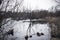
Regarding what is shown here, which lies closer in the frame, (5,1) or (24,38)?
(5,1)

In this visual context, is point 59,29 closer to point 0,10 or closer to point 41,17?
point 41,17

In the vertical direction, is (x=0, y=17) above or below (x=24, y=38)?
above

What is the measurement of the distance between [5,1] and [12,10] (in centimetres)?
23

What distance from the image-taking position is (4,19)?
273 cm

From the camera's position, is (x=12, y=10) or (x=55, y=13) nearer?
(x=12, y=10)

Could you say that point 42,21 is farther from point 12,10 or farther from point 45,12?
point 12,10

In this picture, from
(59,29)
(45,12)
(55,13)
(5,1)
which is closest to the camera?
(5,1)

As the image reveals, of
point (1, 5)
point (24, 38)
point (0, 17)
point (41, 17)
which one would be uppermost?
point (1, 5)

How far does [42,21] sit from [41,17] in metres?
0.31

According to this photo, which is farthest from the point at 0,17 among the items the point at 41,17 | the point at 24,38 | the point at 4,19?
the point at 41,17

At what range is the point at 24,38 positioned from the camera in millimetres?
6027

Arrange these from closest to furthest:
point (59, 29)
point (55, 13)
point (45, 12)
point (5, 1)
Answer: point (5, 1) < point (59, 29) < point (55, 13) < point (45, 12)

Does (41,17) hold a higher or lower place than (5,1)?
lower

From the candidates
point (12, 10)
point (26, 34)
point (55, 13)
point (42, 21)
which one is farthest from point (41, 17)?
point (12, 10)
